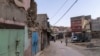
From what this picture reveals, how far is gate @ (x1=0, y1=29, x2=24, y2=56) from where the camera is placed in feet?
37.5

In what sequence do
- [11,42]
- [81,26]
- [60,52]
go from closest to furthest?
[11,42], [60,52], [81,26]

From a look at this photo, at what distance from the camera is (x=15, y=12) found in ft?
46.6

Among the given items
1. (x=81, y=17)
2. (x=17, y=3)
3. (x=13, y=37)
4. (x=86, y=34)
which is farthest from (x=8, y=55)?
(x=81, y=17)

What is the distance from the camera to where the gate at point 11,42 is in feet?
37.5

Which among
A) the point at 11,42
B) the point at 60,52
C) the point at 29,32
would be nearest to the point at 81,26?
the point at 60,52

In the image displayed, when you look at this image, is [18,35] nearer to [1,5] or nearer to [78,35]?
[1,5]

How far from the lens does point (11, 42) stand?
1287 centimetres

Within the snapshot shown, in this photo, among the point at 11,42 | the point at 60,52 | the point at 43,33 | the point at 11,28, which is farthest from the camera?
the point at 43,33

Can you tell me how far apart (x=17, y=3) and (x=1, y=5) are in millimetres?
3155

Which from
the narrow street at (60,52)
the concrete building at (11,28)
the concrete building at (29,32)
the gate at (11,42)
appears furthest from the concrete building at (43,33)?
the gate at (11,42)

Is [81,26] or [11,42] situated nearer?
[11,42]

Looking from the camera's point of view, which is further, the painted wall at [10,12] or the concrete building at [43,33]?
the concrete building at [43,33]

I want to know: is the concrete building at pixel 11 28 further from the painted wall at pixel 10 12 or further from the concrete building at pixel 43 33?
the concrete building at pixel 43 33

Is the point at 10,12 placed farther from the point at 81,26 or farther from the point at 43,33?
the point at 81,26
